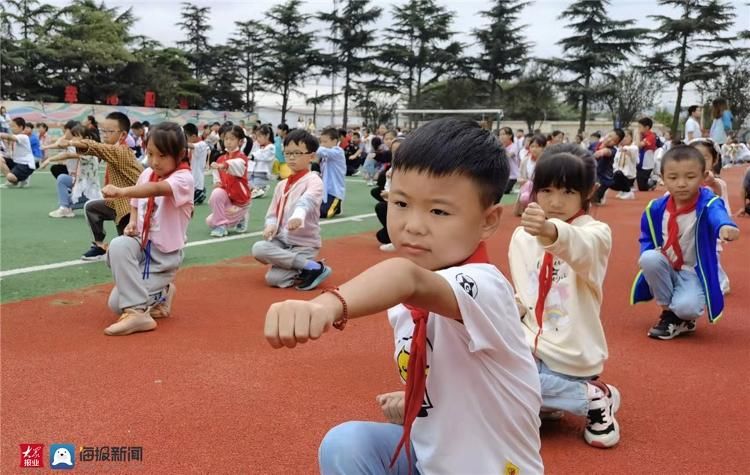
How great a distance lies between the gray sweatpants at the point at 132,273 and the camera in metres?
4.26

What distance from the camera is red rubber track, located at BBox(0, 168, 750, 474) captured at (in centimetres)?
274

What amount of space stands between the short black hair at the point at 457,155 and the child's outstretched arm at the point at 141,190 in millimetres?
2848

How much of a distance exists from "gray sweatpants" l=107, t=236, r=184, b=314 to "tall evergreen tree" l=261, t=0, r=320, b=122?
1664 inches

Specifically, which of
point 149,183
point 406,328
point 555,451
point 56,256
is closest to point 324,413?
point 555,451

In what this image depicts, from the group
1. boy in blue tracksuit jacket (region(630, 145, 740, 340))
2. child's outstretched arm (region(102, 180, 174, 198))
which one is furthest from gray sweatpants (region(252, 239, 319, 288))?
boy in blue tracksuit jacket (region(630, 145, 740, 340))

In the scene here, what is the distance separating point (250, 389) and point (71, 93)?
116 ft

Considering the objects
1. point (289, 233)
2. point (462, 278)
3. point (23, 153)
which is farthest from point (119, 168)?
point (23, 153)

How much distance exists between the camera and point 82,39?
3759cm

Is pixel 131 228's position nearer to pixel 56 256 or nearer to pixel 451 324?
pixel 56 256

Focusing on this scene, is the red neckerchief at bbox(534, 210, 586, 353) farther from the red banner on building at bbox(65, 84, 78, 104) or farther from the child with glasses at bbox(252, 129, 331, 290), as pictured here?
the red banner on building at bbox(65, 84, 78, 104)

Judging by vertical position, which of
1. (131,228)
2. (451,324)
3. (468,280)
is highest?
(468,280)

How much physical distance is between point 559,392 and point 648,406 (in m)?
0.82

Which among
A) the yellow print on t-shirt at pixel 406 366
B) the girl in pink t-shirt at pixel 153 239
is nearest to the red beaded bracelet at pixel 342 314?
the yellow print on t-shirt at pixel 406 366

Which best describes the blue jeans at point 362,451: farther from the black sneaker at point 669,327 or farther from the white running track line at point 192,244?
the white running track line at point 192,244
